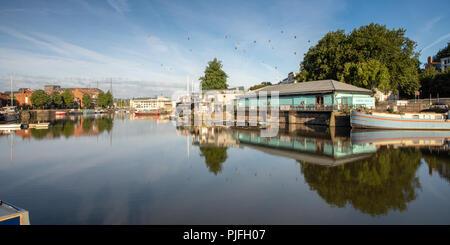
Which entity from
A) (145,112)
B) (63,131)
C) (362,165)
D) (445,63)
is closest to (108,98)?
(145,112)

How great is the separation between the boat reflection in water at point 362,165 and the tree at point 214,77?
46.5m

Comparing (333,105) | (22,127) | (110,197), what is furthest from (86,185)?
(22,127)

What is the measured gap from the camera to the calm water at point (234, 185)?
7.52 m

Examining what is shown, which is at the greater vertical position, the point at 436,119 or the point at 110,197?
the point at 436,119

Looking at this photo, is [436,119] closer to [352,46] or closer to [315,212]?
[352,46]

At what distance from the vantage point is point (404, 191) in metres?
9.45


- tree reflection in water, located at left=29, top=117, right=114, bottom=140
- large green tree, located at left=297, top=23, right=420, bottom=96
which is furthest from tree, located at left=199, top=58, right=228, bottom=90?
tree reflection in water, located at left=29, top=117, right=114, bottom=140

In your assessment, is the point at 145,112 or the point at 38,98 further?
the point at 38,98

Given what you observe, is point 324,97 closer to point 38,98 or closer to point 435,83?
point 435,83

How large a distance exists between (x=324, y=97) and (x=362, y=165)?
22.5m

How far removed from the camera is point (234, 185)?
10.5m

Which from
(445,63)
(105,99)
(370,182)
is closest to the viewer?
(370,182)

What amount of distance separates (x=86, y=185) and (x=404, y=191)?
39.4 ft
